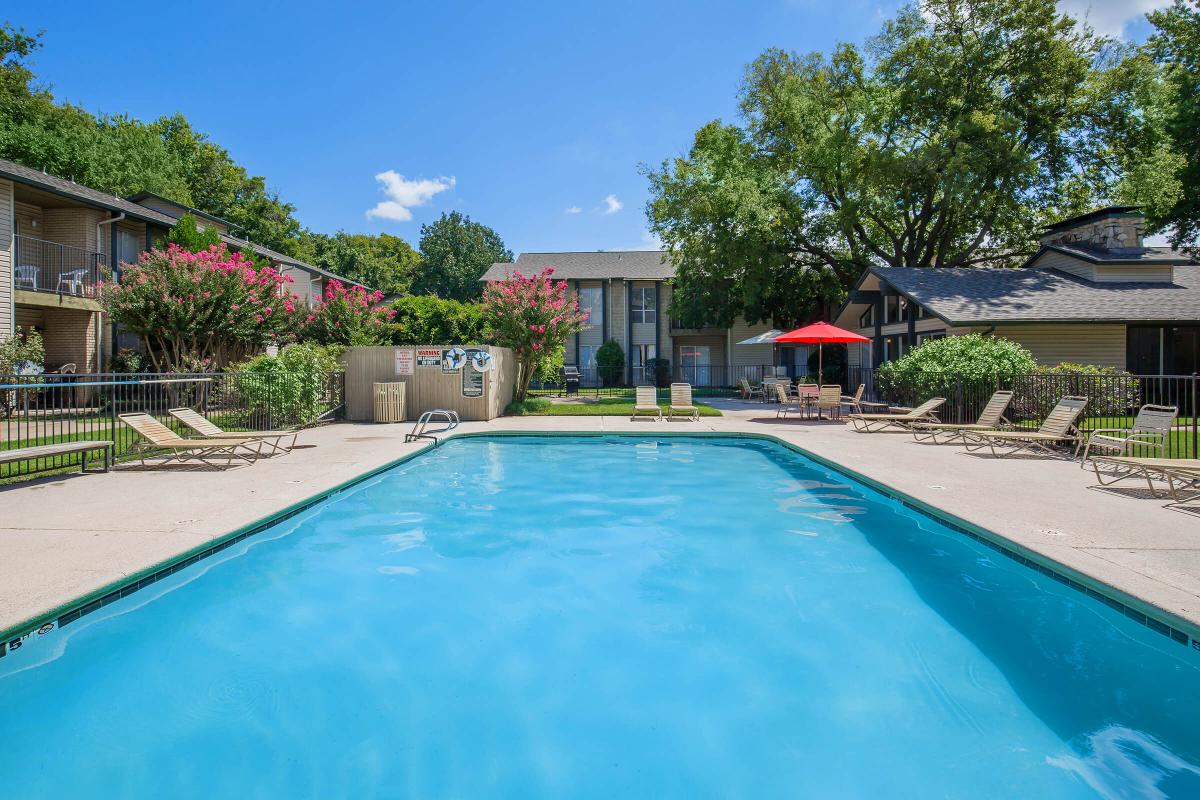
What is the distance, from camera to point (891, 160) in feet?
75.6

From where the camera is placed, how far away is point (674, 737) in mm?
3502

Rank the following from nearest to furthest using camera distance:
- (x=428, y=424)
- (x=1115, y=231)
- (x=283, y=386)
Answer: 1. (x=283, y=386)
2. (x=428, y=424)
3. (x=1115, y=231)

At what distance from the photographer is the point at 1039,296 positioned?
731 inches

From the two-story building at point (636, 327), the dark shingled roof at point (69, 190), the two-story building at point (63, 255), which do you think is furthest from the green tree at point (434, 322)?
the two-story building at point (63, 255)

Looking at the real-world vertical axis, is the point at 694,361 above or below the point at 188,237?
below

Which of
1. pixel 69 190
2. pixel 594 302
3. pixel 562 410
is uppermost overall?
pixel 69 190

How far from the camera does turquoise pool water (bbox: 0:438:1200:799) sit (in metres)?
3.15

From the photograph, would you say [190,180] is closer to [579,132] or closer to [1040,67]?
[579,132]

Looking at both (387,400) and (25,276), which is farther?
(25,276)

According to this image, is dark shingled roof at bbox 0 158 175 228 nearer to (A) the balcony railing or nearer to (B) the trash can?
(A) the balcony railing

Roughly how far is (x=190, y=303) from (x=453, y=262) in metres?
38.3

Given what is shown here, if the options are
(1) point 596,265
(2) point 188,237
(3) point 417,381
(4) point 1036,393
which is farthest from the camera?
(1) point 596,265

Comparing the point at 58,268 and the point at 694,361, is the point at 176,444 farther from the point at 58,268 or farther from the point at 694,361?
the point at 694,361

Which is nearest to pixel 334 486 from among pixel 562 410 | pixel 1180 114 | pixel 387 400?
pixel 387 400
